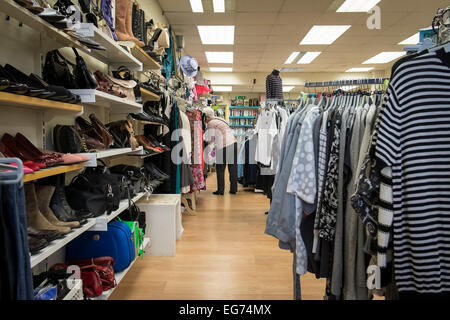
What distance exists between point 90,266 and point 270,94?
11.9ft

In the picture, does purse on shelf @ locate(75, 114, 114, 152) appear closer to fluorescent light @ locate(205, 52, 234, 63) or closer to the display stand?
the display stand

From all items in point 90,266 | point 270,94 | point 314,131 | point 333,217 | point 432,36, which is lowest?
point 90,266

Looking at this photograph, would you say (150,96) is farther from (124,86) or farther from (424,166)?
(424,166)

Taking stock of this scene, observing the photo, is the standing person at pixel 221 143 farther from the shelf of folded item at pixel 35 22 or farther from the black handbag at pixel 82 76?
the black handbag at pixel 82 76

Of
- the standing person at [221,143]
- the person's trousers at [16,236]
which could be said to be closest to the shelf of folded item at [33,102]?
the person's trousers at [16,236]

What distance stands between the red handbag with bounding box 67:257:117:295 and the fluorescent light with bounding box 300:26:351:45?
5523 mm

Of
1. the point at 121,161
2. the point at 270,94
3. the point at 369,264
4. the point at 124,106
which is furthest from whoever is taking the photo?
the point at 270,94

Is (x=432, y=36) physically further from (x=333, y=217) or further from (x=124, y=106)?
(x=124, y=106)

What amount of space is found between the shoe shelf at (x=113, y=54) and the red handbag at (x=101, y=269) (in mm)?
1379

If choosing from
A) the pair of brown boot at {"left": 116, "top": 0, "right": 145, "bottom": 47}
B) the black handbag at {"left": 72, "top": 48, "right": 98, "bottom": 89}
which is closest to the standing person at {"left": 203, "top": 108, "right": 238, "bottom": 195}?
the pair of brown boot at {"left": 116, "top": 0, "right": 145, "bottom": 47}

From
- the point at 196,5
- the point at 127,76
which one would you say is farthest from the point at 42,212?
the point at 196,5

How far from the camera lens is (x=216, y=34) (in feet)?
19.5

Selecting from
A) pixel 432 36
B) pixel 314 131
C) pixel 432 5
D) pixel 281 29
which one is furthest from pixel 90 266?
pixel 432 5
